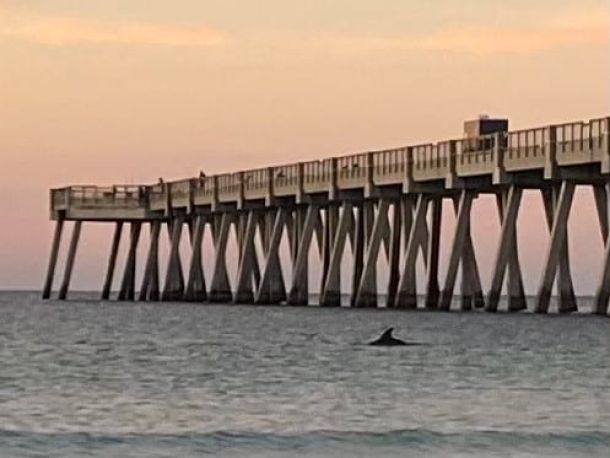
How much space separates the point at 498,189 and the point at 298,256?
2185 cm

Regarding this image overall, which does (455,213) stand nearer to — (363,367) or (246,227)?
(246,227)

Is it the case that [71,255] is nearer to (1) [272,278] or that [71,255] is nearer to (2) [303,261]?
(1) [272,278]

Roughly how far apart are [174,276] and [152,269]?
6.92ft

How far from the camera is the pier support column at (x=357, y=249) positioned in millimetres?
106375

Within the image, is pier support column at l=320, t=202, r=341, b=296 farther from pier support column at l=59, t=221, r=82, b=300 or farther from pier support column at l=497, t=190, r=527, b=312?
pier support column at l=59, t=221, r=82, b=300

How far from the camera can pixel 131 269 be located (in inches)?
5404

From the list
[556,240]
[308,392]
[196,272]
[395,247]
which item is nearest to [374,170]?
[395,247]

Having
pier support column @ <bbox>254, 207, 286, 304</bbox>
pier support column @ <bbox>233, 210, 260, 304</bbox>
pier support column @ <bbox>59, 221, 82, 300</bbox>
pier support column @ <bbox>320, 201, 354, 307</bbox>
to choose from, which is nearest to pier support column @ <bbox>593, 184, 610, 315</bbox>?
pier support column @ <bbox>320, 201, 354, 307</bbox>

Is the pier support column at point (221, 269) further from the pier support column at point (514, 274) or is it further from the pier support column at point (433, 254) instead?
the pier support column at point (514, 274)

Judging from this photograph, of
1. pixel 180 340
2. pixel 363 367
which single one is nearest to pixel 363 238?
pixel 180 340

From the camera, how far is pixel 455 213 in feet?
321

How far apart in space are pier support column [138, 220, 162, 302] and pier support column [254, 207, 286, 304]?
1587 cm

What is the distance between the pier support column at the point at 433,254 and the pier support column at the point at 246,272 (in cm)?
2327

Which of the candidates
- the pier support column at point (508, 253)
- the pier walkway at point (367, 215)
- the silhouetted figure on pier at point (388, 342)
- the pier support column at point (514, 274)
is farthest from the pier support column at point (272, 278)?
the silhouetted figure on pier at point (388, 342)
